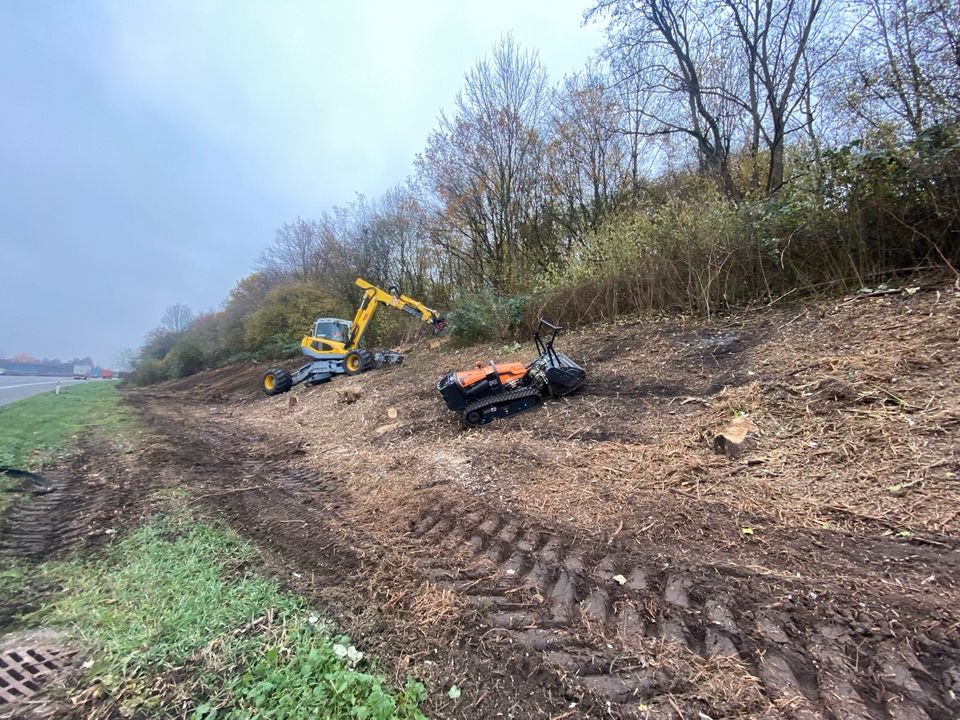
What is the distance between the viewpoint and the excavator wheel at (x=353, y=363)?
44.9 feet

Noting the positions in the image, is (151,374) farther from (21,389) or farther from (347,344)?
(347,344)

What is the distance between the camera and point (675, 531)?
10.1ft

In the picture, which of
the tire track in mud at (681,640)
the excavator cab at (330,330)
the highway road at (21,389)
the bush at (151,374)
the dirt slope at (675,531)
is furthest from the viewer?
the bush at (151,374)

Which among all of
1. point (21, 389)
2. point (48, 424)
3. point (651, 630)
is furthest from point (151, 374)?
point (651, 630)

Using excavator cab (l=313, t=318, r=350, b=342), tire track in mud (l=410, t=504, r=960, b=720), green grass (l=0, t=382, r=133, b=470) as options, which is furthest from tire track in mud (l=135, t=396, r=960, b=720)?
excavator cab (l=313, t=318, r=350, b=342)

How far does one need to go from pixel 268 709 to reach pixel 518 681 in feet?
3.36

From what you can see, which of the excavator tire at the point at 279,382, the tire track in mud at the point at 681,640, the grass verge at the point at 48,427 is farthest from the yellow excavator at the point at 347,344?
the tire track in mud at the point at 681,640

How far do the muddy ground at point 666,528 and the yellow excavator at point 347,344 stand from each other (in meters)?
7.26

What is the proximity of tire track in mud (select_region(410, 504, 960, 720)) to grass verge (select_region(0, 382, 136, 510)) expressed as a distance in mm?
4936

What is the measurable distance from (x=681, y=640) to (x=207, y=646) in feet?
7.29

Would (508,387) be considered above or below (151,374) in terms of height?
below

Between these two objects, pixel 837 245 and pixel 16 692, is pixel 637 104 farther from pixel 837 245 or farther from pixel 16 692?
pixel 16 692

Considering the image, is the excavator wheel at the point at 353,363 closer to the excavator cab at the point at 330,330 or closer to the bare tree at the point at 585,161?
the excavator cab at the point at 330,330

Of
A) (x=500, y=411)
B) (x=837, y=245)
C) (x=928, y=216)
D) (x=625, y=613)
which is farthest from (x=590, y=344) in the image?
(x=625, y=613)
